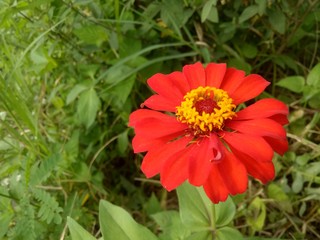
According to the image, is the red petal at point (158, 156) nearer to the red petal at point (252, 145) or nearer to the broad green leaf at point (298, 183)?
the red petal at point (252, 145)

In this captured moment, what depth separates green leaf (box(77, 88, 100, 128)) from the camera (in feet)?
3.49

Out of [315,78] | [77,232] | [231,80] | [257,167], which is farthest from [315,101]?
[77,232]

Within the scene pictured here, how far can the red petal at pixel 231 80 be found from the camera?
→ 0.73 metres

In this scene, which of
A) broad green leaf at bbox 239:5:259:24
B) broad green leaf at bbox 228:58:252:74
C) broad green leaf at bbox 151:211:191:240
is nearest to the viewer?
broad green leaf at bbox 151:211:191:240

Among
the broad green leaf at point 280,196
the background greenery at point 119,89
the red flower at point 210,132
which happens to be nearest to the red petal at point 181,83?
the red flower at point 210,132

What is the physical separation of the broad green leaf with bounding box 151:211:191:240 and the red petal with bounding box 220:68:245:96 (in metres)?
0.32

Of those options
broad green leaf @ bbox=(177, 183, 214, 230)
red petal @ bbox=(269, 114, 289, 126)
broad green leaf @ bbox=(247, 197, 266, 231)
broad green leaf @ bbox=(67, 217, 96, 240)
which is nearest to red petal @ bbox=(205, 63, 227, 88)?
red petal @ bbox=(269, 114, 289, 126)

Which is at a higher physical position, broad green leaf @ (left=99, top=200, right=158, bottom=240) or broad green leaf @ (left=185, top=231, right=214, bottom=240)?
broad green leaf @ (left=99, top=200, right=158, bottom=240)

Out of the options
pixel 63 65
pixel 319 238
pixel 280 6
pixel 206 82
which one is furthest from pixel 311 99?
pixel 63 65

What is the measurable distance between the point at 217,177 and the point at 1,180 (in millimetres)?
737

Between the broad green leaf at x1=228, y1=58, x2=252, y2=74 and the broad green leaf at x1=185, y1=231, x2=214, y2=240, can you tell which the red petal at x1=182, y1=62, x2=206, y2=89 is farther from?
the broad green leaf at x1=228, y1=58, x2=252, y2=74

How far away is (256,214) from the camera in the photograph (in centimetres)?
108

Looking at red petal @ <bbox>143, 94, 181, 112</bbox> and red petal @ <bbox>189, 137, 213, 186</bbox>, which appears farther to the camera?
red petal @ <bbox>143, 94, 181, 112</bbox>

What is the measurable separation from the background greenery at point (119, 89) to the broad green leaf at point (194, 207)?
12 cm
